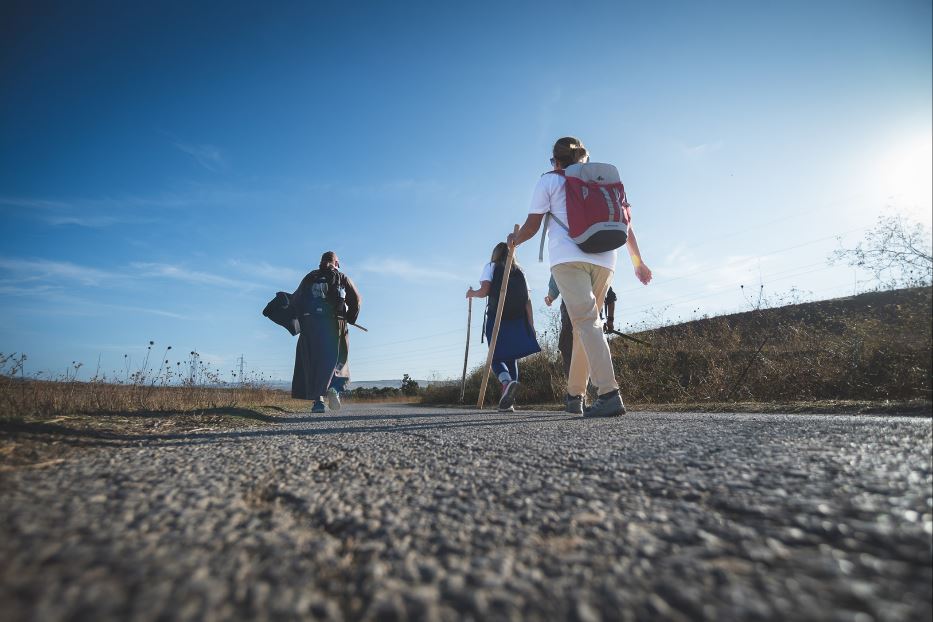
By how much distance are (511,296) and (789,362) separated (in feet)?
11.8

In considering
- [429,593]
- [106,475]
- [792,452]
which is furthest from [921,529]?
[106,475]

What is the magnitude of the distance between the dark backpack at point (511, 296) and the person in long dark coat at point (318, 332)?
221 cm

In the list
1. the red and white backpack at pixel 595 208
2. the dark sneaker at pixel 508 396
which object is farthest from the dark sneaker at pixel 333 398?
the red and white backpack at pixel 595 208

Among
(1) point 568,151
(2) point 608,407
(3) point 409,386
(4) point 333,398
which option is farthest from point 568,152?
(3) point 409,386

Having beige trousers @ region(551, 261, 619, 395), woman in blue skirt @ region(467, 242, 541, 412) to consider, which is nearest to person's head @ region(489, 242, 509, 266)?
woman in blue skirt @ region(467, 242, 541, 412)

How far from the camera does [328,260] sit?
21.8ft

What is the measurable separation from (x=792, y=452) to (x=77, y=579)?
1933 mm

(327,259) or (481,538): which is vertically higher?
(327,259)

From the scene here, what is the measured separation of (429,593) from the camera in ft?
2.26

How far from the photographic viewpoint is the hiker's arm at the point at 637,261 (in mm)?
4031

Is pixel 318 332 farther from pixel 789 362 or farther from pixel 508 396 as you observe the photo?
pixel 789 362

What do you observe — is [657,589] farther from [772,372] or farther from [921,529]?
[772,372]

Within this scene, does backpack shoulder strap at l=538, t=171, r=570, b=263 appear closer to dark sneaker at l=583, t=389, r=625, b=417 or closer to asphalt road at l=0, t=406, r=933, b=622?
dark sneaker at l=583, t=389, r=625, b=417

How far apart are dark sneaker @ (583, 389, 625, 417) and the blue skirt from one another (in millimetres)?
2603
